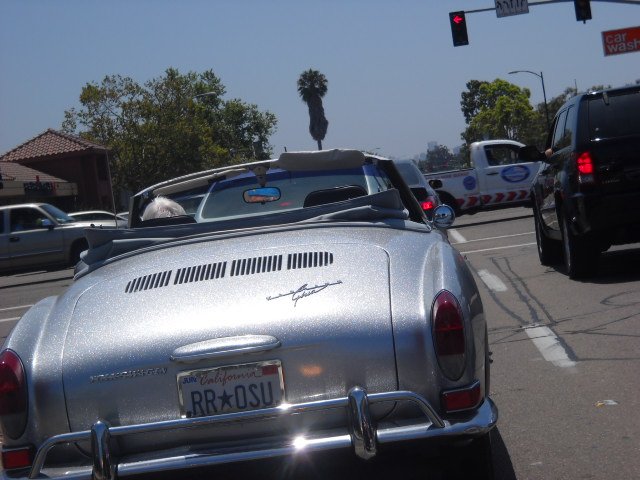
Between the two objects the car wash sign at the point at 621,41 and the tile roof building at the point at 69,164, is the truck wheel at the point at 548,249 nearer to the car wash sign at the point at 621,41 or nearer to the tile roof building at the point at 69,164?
the car wash sign at the point at 621,41

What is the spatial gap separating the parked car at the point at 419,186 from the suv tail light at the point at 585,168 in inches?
215

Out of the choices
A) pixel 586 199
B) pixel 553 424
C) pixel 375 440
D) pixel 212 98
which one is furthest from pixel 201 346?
pixel 212 98

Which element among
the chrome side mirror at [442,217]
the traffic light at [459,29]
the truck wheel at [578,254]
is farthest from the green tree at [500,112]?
the chrome side mirror at [442,217]

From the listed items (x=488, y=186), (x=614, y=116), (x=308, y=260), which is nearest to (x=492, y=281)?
(x=614, y=116)

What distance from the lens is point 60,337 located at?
377 cm

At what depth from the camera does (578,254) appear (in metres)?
9.72

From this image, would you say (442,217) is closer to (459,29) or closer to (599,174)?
(599,174)

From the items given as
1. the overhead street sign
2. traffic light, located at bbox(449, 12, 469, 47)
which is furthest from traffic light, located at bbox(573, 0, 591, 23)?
traffic light, located at bbox(449, 12, 469, 47)

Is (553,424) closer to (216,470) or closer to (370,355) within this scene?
(370,355)

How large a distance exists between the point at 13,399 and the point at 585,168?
6.84 metres

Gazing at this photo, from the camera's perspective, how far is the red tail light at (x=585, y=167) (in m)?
9.21

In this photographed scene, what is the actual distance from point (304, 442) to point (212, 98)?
335ft

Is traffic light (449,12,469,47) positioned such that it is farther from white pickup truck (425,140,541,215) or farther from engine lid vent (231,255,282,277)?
engine lid vent (231,255,282,277)

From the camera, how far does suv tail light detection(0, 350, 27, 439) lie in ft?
11.8
